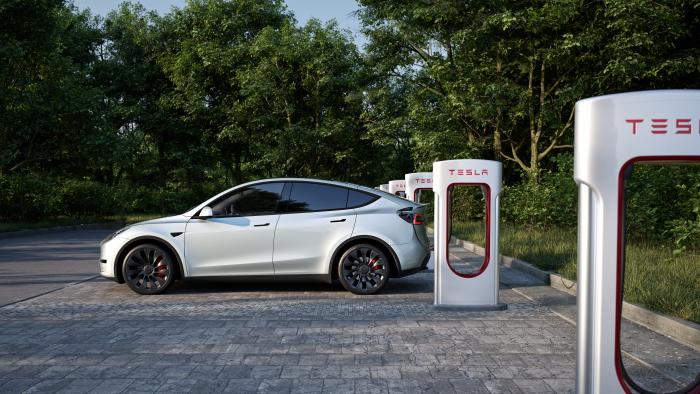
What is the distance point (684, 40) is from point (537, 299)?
60.6 ft

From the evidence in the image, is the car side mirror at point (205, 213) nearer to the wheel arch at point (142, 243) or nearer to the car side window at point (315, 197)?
the wheel arch at point (142, 243)

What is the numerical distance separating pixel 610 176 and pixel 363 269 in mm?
6441

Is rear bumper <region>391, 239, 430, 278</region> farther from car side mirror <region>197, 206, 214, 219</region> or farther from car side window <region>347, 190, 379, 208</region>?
car side mirror <region>197, 206, 214, 219</region>

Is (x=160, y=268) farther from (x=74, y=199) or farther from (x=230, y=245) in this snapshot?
(x=74, y=199)

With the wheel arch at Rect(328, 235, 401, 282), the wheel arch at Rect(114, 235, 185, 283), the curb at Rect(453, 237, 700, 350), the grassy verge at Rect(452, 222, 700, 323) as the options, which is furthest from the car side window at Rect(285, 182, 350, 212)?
the grassy verge at Rect(452, 222, 700, 323)

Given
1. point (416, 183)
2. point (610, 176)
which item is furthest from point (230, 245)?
point (416, 183)

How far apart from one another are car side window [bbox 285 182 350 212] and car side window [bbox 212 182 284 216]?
21 cm

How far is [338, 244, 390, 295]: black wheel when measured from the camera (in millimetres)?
9266

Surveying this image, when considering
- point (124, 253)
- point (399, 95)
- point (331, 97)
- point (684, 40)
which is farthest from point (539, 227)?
point (331, 97)

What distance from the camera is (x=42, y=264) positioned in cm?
1360

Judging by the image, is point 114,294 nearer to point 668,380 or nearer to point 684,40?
point 668,380

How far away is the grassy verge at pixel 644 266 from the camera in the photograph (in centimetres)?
730

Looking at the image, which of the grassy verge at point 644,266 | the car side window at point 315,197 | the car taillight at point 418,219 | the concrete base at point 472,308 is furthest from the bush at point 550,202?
the concrete base at point 472,308

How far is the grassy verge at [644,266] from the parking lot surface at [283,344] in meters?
0.94
